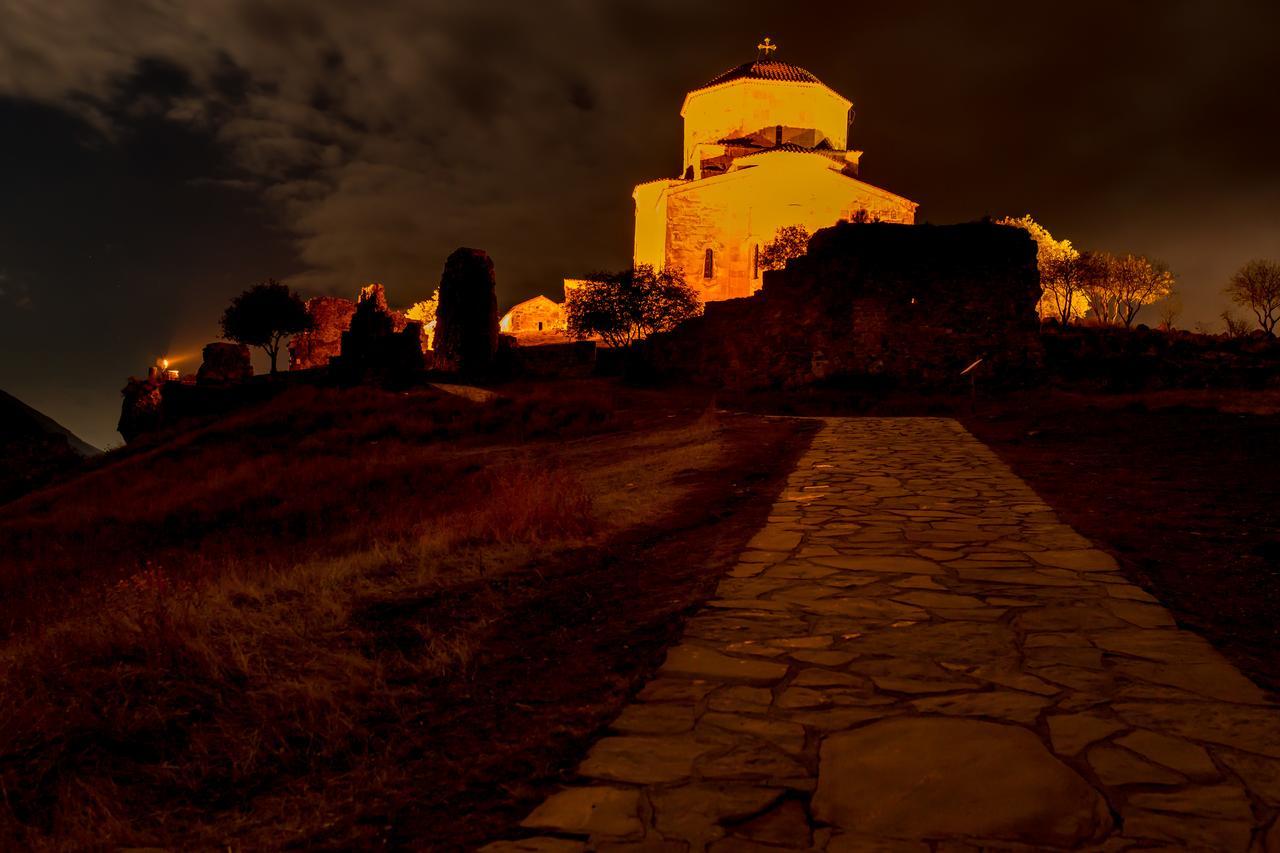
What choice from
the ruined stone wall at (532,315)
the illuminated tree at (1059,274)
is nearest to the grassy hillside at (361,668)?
the illuminated tree at (1059,274)

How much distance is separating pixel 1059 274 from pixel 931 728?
48.9 meters

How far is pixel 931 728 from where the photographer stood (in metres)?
2.38

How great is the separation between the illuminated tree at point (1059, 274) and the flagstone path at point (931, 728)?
1657 inches

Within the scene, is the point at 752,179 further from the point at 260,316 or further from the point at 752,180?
the point at 260,316

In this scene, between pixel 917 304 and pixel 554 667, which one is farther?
pixel 917 304

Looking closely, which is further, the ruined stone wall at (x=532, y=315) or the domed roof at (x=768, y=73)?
the ruined stone wall at (x=532, y=315)

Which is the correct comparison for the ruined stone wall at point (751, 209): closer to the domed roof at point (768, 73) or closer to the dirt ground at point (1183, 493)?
the domed roof at point (768, 73)

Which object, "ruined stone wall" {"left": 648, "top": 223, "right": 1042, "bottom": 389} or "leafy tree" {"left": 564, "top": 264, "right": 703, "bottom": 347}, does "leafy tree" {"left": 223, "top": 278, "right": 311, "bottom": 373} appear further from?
"ruined stone wall" {"left": 648, "top": 223, "right": 1042, "bottom": 389}

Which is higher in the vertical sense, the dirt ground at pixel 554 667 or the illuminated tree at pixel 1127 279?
the illuminated tree at pixel 1127 279

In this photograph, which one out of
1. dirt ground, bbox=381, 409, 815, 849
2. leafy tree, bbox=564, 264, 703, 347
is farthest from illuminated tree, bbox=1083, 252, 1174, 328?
dirt ground, bbox=381, 409, 815, 849

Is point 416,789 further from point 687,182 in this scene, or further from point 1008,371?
point 687,182

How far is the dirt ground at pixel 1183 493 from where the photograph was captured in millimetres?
3662

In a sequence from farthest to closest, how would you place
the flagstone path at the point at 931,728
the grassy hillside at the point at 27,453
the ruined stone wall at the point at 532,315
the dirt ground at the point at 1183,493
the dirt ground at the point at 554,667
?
the ruined stone wall at the point at 532,315 < the grassy hillside at the point at 27,453 < the dirt ground at the point at 1183,493 < the dirt ground at the point at 554,667 < the flagstone path at the point at 931,728

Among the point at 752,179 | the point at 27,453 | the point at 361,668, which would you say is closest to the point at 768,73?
the point at 752,179
